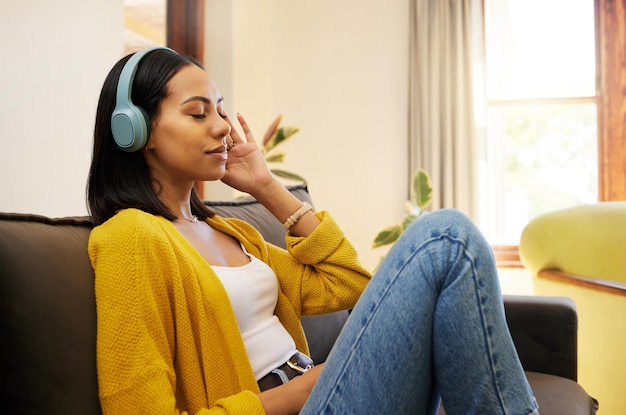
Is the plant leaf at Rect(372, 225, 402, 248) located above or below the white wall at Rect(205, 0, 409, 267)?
below

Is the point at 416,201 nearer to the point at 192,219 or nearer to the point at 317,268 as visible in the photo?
the point at 317,268

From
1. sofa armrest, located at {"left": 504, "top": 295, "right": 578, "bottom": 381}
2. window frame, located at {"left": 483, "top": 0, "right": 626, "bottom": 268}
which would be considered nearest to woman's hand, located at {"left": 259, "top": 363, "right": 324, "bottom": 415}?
sofa armrest, located at {"left": 504, "top": 295, "right": 578, "bottom": 381}

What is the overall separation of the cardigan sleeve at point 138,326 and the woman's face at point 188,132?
183 mm

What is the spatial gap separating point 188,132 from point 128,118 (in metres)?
0.13

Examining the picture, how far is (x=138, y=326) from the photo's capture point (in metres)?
0.98

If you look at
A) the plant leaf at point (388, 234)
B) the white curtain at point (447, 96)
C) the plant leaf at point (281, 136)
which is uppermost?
the white curtain at point (447, 96)

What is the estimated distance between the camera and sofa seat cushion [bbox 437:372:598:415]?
1498 millimetres

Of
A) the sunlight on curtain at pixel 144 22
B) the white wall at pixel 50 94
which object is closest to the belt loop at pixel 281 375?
the white wall at pixel 50 94

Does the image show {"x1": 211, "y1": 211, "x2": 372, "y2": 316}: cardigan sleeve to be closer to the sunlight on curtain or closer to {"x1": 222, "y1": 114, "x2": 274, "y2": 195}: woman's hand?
Answer: {"x1": 222, "y1": 114, "x2": 274, "y2": 195}: woman's hand

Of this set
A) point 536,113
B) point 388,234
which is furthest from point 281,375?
point 536,113

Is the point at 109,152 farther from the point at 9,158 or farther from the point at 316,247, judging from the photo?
the point at 9,158

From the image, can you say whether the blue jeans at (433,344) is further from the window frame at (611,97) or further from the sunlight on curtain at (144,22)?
the window frame at (611,97)

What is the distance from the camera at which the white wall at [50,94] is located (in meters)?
2.09

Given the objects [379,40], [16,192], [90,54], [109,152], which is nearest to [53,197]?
[16,192]
